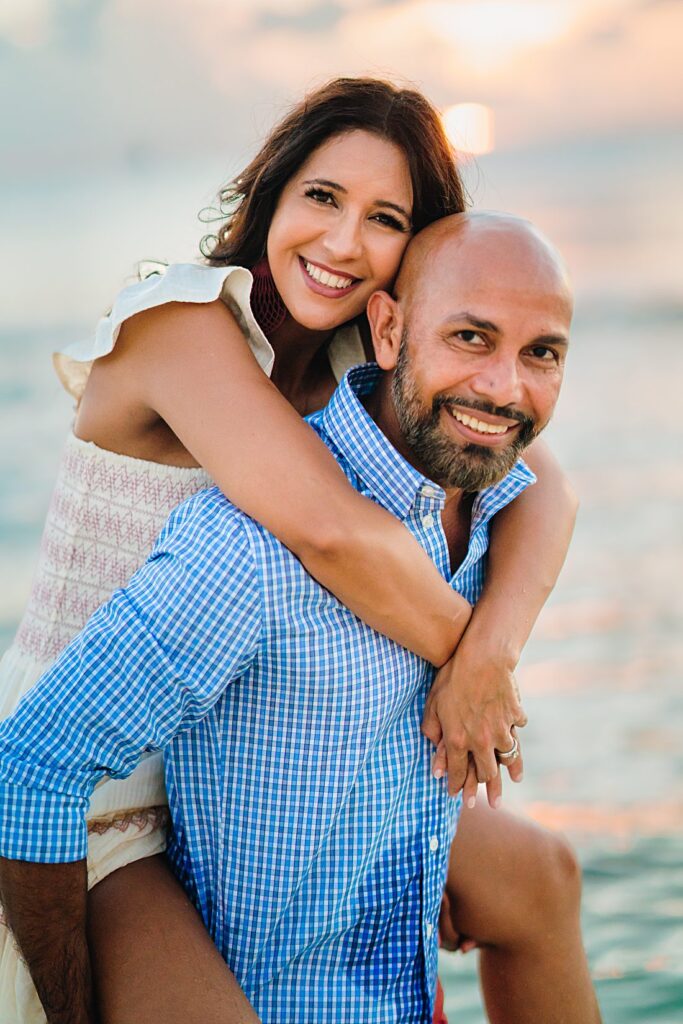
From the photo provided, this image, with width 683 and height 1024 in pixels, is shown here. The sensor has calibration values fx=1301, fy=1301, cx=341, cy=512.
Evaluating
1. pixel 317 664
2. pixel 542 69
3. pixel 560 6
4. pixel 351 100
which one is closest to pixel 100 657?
pixel 317 664

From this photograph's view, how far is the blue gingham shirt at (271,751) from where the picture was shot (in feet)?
7.37

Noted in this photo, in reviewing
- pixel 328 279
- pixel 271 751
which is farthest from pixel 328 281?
pixel 271 751

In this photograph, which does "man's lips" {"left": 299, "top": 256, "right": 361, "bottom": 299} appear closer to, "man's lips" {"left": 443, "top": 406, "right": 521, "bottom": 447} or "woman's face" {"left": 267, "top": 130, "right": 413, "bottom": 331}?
"woman's face" {"left": 267, "top": 130, "right": 413, "bottom": 331}

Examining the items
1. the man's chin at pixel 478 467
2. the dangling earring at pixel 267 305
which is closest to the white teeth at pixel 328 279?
the dangling earring at pixel 267 305

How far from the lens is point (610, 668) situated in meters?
6.56

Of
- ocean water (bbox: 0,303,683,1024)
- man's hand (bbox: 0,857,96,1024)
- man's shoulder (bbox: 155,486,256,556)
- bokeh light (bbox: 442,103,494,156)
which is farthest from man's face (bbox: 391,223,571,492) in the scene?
ocean water (bbox: 0,303,683,1024)

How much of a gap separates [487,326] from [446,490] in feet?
1.20

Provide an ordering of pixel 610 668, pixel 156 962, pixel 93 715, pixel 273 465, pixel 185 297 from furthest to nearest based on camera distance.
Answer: pixel 610 668
pixel 185 297
pixel 273 465
pixel 156 962
pixel 93 715

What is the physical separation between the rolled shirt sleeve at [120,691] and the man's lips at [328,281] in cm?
89

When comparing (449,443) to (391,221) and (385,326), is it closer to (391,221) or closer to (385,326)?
(385,326)

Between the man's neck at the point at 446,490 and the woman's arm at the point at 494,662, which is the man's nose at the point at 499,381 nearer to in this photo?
the man's neck at the point at 446,490

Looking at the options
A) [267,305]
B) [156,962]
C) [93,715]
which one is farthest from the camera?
[267,305]

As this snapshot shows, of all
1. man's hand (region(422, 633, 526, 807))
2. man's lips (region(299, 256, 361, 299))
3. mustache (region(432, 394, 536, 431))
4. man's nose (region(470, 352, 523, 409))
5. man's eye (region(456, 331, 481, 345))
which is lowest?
man's hand (region(422, 633, 526, 807))

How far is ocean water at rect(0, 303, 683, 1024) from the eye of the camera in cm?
430
